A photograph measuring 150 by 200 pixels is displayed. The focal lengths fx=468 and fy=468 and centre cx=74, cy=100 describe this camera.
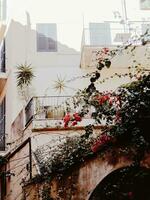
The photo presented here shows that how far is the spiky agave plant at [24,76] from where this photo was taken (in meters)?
19.1

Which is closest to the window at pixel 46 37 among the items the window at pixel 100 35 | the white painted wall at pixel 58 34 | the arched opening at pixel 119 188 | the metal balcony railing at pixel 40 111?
the white painted wall at pixel 58 34

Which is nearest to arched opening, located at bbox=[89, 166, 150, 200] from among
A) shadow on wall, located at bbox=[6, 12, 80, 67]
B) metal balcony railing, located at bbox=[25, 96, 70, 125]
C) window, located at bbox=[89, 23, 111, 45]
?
metal balcony railing, located at bbox=[25, 96, 70, 125]

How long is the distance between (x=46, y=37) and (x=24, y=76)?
9.74 feet

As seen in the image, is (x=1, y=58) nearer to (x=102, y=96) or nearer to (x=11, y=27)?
(x=11, y=27)

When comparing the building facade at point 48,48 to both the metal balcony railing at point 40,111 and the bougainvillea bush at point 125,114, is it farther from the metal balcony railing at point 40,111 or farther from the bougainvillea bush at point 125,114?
the bougainvillea bush at point 125,114

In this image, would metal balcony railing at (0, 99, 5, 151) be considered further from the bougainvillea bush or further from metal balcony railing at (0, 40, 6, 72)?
the bougainvillea bush

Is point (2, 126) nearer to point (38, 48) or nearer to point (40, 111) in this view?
point (38, 48)

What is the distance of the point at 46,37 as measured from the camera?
2138 centimetres

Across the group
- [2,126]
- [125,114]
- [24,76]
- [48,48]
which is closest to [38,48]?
[48,48]

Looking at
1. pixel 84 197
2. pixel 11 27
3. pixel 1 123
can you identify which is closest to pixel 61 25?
pixel 11 27

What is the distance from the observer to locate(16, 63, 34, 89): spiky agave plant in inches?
752

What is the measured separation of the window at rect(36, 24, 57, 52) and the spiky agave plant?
6.80ft

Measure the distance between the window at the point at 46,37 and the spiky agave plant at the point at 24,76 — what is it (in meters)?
2.07

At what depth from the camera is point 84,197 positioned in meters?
8.80
